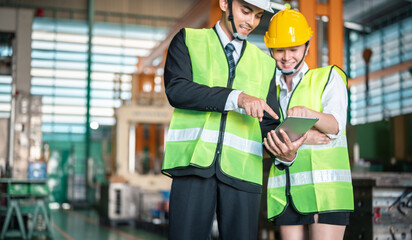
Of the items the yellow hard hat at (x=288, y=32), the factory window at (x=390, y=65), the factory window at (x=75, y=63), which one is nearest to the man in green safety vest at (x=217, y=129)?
the yellow hard hat at (x=288, y=32)

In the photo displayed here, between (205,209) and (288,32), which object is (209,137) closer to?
(205,209)

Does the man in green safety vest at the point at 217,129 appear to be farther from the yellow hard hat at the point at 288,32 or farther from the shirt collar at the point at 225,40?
the yellow hard hat at the point at 288,32

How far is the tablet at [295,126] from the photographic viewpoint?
2.29 metres

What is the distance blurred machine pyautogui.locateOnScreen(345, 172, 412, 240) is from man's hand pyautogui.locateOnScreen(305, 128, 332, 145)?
1.29m

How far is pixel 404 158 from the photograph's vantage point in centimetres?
825

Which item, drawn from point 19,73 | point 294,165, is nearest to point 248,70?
point 294,165

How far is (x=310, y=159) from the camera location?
2752mm

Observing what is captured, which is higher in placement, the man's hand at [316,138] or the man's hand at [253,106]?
the man's hand at [253,106]

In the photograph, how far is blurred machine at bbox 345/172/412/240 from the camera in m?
3.81

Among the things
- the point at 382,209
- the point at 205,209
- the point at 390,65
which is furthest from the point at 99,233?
the point at 390,65

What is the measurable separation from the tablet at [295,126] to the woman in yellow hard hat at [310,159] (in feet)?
0.68

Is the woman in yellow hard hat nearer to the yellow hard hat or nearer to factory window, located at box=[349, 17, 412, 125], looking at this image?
the yellow hard hat

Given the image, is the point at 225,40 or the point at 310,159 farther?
the point at 310,159

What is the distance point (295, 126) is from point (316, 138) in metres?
0.36
